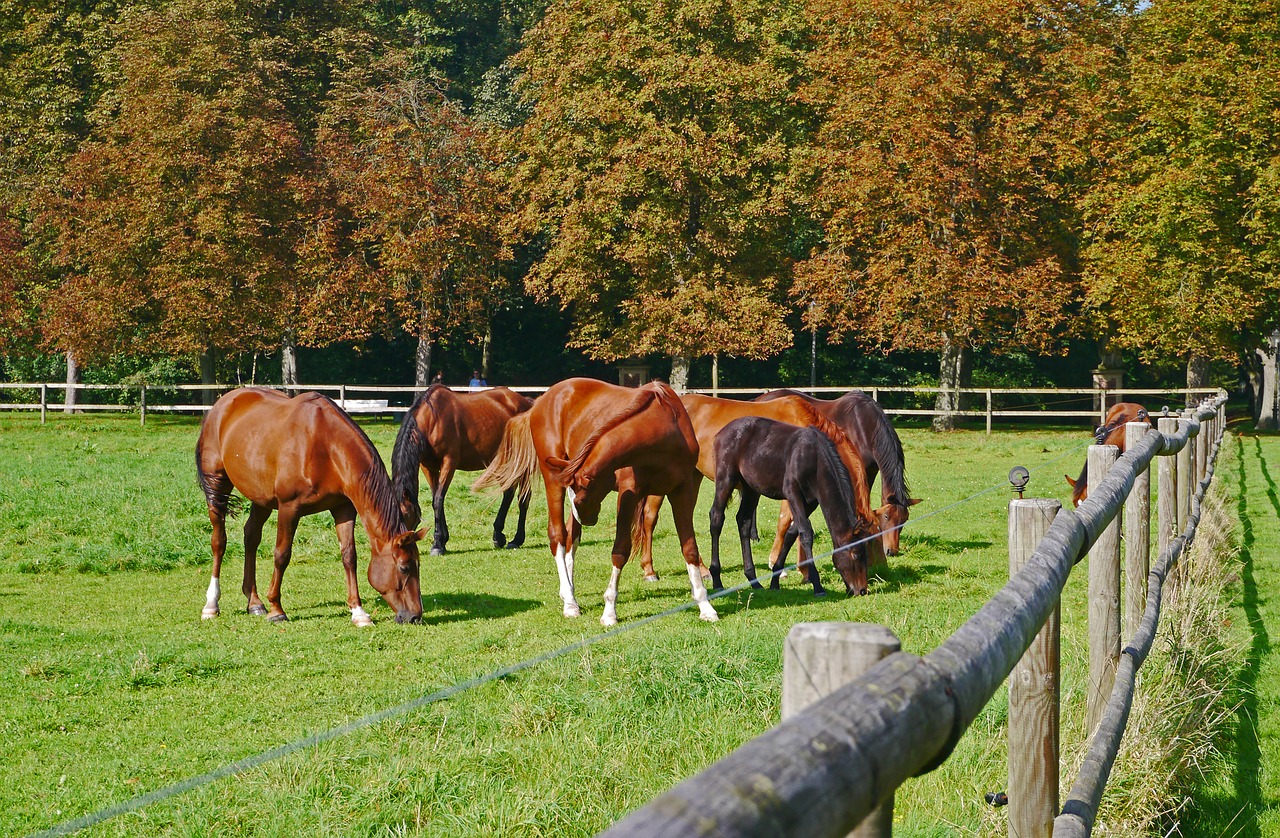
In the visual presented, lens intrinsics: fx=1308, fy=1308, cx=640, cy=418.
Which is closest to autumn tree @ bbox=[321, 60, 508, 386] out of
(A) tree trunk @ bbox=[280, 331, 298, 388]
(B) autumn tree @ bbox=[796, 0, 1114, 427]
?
(A) tree trunk @ bbox=[280, 331, 298, 388]

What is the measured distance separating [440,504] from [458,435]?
3.46ft

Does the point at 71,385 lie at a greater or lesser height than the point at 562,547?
greater

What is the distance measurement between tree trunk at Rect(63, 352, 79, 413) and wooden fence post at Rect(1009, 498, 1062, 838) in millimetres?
37268

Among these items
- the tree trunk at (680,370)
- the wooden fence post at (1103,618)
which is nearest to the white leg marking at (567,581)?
the wooden fence post at (1103,618)

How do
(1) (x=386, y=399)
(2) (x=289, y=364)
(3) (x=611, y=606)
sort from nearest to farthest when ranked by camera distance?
(3) (x=611, y=606), (1) (x=386, y=399), (2) (x=289, y=364)

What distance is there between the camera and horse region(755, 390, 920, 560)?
476 inches

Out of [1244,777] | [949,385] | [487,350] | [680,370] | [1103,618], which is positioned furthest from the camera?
[487,350]

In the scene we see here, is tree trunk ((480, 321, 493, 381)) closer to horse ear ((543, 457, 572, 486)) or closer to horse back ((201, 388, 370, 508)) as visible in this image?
horse back ((201, 388, 370, 508))

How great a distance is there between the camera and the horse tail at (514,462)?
12.1 metres

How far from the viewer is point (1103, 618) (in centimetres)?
455

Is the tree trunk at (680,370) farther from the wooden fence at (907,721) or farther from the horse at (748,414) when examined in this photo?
the wooden fence at (907,721)

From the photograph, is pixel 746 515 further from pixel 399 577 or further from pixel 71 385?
pixel 71 385

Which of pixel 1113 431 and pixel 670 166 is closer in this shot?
pixel 1113 431

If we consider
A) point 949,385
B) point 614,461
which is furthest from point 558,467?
point 949,385
